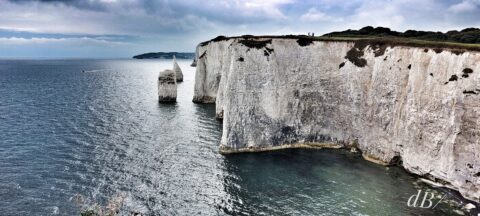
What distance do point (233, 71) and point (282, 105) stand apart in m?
7.90

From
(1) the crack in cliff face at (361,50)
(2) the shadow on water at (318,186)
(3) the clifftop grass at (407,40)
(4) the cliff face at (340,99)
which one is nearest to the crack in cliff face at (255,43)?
(4) the cliff face at (340,99)

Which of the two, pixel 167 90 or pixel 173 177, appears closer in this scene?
pixel 173 177

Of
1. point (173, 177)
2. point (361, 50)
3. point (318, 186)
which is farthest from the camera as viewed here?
point (361, 50)

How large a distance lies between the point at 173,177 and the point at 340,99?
2347 cm

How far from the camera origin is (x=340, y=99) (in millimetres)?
42719

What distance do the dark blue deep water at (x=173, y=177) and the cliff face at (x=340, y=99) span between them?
7.85ft

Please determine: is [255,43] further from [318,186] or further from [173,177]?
[318,186]

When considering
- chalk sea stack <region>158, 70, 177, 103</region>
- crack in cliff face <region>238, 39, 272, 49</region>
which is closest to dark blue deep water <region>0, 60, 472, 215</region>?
crack in cliff face <region>238, 39, 272, 49</region>

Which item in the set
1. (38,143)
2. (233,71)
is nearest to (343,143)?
(233,71)

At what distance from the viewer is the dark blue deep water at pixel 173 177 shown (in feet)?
90.4

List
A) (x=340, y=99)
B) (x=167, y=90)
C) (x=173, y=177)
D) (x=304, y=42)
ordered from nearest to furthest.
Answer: (x=173, y=177), (x=340, y=99), (x=304, y=42), (x=167, y=90)

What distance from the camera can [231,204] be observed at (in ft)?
93.0

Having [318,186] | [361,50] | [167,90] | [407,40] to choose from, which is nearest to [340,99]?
[361,50]

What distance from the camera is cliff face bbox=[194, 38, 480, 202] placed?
107 feet
